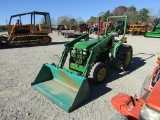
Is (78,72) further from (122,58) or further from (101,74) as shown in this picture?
(122,58)

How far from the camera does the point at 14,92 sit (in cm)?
444

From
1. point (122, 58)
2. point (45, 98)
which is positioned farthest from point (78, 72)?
point (122, 58)

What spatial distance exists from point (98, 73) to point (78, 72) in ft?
1.86

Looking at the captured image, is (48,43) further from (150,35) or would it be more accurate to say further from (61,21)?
(61,21)

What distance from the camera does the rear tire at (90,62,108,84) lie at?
4552 mm

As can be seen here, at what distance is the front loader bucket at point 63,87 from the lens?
144 inches

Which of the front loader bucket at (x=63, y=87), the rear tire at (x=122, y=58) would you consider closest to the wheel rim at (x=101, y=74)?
the front loader bucket at (x=63, y=87)

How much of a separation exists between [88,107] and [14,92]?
1.99 m

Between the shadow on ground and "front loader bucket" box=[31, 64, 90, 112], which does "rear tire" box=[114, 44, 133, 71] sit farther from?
"front loader bucket" box=[31, 64, 90, 112]

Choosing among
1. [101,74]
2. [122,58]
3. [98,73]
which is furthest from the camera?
[122,58]

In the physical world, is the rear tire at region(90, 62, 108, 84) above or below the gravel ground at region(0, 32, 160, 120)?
above

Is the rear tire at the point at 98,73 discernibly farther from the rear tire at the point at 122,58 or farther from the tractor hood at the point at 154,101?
the tractor hood at the point at 154,101

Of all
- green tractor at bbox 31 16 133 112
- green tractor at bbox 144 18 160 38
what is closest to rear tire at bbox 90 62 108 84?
green tractor at bbox 31 16 133 112

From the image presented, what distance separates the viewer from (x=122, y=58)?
5.72 meters
